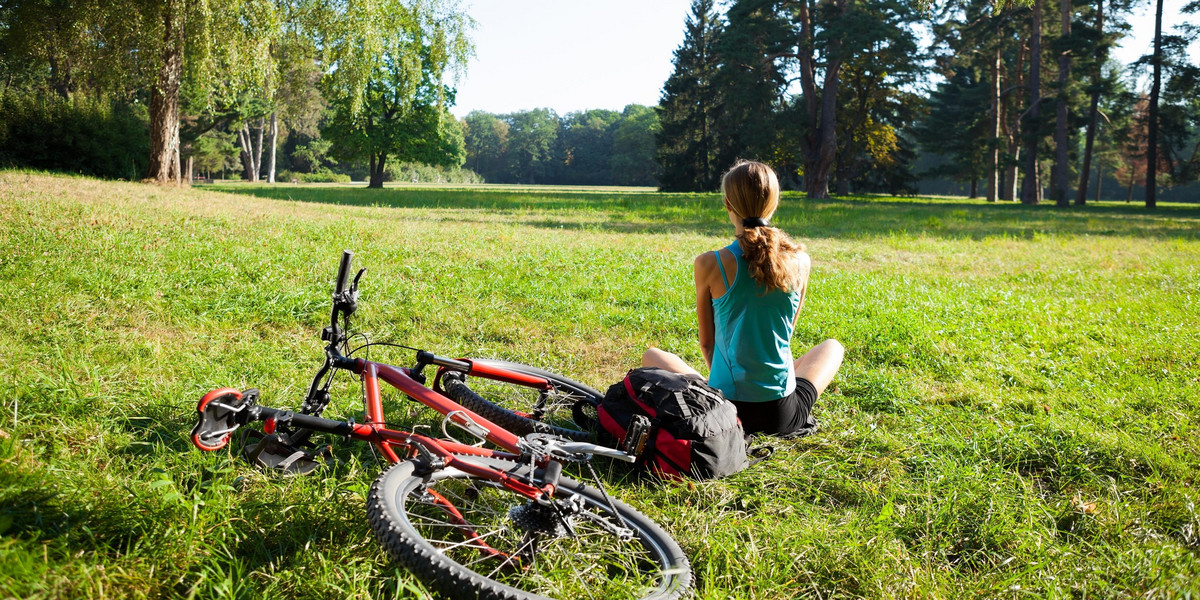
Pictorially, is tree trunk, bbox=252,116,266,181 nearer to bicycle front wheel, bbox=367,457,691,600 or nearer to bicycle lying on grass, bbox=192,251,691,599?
bicycle lying on grass, bbox=192,251,691,599

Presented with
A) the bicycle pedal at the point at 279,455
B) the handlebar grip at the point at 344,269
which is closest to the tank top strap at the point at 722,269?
the handlebar grip at the point at 344,269

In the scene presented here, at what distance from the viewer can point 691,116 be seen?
53531 millimetres

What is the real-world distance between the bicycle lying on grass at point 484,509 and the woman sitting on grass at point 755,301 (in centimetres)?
96

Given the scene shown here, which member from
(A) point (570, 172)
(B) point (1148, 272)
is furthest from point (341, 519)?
(A) point (570, 172)

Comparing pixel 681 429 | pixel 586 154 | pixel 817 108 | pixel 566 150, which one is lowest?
pixel 681 429

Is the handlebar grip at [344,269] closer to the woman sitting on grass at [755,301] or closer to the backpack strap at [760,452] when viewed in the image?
the woman sitting on grass at [755,301]

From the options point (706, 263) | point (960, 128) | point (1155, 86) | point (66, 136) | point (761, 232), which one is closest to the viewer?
point (761, 232)

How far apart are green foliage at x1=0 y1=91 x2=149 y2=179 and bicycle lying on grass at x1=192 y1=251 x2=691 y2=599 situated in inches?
947

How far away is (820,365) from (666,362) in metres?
0.93

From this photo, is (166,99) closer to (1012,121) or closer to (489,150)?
(1012,121)

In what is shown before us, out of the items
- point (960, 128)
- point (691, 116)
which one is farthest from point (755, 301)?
point (691, 116)

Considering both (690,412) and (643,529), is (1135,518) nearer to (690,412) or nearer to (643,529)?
(690,412)

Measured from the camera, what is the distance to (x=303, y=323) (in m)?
5.58

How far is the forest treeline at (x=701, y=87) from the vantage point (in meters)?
16.9
